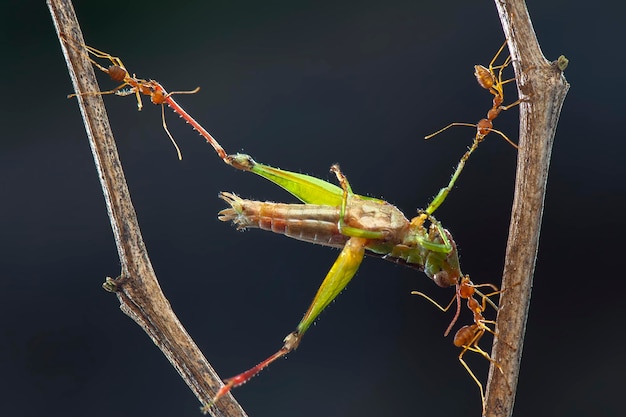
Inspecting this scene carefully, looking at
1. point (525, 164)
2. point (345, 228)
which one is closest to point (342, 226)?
point (345, 228)

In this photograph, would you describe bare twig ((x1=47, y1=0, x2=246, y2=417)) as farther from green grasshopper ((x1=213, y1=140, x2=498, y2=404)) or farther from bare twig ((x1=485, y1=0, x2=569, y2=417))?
bare twig ((x1=485, y1=0, x2=569, y2=417))

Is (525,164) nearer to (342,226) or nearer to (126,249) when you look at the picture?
(342,226)

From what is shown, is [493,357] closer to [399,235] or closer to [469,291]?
[469,291]

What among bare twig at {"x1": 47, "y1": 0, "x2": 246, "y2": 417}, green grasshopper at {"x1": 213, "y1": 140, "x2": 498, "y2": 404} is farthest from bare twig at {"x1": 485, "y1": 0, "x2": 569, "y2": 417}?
bare twig at {"x1": 47, "y1": 0, "x2": 246, "y2": 417}

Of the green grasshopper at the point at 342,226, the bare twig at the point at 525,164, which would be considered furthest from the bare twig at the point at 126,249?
the bare twig at the point at 525,164

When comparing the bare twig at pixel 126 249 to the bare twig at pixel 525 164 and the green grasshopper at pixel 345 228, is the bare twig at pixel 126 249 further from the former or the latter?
the bare twig at pixel 525 164
